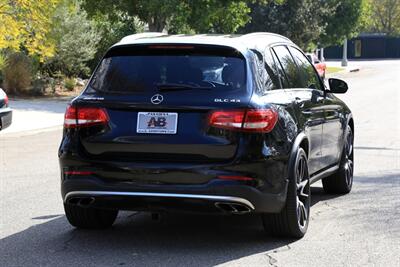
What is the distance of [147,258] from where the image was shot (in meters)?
5.63

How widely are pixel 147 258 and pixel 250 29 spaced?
123 feet

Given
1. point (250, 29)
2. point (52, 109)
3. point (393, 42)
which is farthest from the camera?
point (393, 42)

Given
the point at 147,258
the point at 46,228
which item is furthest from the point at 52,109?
the point at 147,258

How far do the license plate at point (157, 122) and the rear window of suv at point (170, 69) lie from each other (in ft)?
0.88

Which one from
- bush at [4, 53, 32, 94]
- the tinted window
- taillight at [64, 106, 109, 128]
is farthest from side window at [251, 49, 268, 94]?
bush at [4, 53, 32, 94]

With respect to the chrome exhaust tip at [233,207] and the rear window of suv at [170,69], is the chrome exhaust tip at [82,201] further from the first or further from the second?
the chrome exhaust tip at [233,207]

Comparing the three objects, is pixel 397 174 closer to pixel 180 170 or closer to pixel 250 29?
pixel 180 170

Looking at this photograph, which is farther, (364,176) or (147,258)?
(364,176)

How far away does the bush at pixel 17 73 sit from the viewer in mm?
23578

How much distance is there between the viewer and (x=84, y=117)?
5.92 metres

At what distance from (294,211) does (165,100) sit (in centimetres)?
144

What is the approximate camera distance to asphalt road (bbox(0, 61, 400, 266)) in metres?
5.62

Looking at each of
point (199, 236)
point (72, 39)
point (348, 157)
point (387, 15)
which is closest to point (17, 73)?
point (72, 39)

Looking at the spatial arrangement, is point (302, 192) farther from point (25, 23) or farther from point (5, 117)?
point (25, 23)
